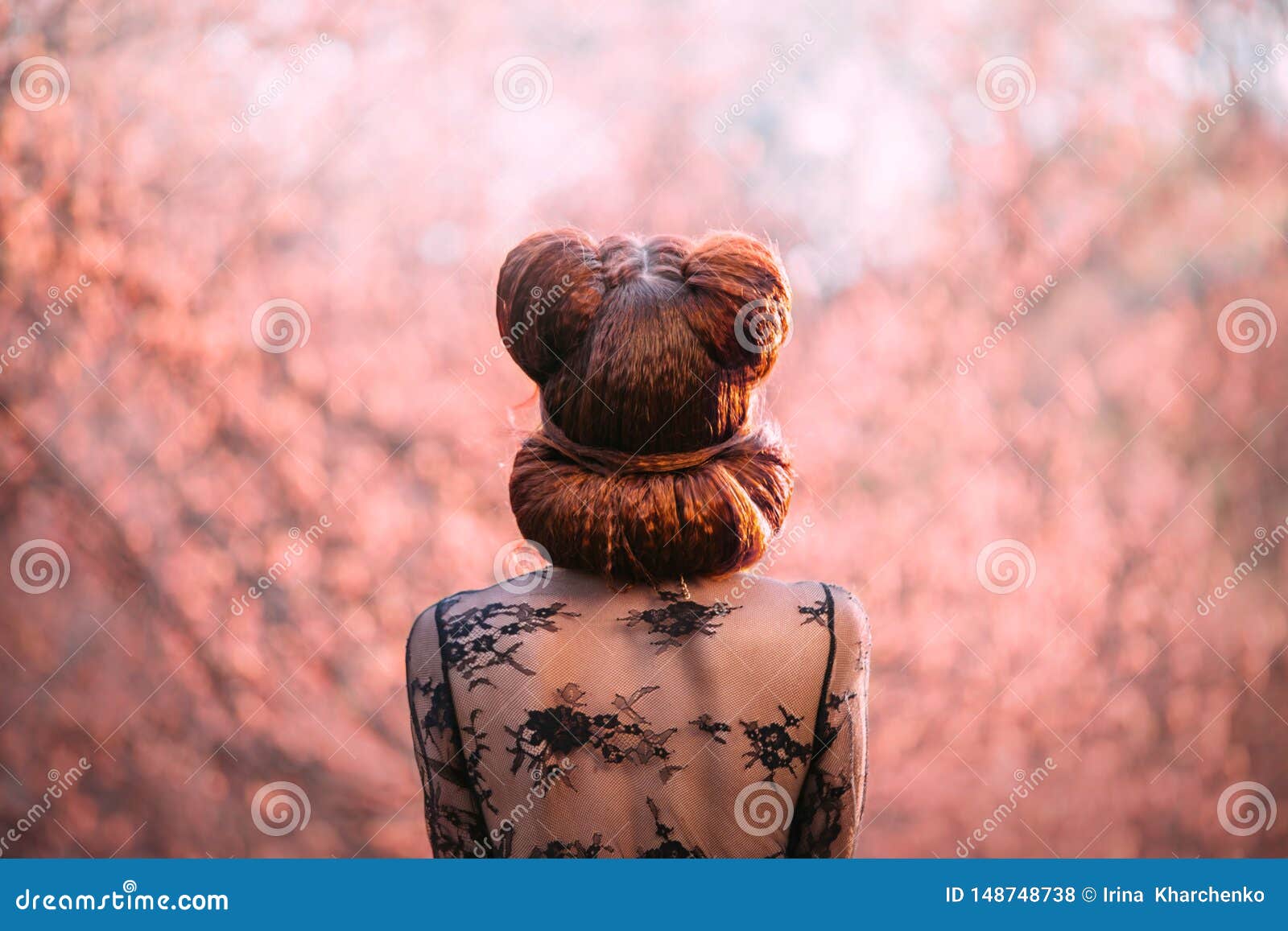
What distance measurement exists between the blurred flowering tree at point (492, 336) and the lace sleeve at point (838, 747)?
1424mm

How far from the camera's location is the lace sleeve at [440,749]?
116cm

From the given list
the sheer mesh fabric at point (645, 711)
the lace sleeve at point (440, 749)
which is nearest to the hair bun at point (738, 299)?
the sheer mesh fabric at point (645, 711)

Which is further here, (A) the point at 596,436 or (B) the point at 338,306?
(B) the point at 338,306

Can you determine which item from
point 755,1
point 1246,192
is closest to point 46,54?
point 755,1

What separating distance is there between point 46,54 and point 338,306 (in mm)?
887

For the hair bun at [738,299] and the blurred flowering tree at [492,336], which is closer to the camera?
the hair bun at [738,299]

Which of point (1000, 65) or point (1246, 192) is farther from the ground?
point (1000, 65)

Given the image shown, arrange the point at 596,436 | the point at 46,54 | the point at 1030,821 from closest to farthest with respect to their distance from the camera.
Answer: the point at 596,436, the point at 46,54, the point at 1030,821

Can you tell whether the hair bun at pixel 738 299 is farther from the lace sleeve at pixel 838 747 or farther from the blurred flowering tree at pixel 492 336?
the blurred flowering tree at pixel 492 336

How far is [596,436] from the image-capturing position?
110 cm

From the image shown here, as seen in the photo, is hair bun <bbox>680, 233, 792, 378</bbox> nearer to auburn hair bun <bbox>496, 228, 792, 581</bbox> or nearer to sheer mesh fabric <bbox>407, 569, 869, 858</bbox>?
auburn hair bun <bbox>496, 228, 792, 581</bbox>

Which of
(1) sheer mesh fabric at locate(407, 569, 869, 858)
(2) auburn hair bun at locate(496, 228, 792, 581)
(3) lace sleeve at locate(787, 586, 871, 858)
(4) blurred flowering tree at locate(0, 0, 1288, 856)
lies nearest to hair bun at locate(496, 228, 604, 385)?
(2) auburn hair bun at locate(496, 228, 792, 581)

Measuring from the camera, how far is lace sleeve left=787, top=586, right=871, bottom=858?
114 cm

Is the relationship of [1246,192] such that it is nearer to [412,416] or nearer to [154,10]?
[412,416]
